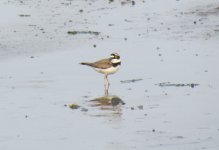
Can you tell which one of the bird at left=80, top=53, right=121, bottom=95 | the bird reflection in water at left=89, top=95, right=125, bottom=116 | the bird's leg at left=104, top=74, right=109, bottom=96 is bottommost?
the bird reflection in water at left=89, top=95, right=125, bottom=116

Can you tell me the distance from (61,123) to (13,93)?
2.89 m

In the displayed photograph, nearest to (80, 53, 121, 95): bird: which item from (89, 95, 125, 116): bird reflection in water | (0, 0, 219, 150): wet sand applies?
(0, 0, 219, 150): wet sand

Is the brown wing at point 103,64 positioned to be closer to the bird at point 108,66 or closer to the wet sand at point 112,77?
the bird at point 108,66

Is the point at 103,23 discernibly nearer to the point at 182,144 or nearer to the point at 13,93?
the point at 13,93

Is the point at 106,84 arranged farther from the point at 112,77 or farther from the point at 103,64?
the point at 112,77

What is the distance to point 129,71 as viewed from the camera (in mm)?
19344

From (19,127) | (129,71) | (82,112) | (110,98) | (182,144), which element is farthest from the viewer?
(129,71)

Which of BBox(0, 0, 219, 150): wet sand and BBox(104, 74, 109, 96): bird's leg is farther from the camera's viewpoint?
BBox(104, 74, 109, 96): bird's leg

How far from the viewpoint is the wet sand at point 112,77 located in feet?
44.9

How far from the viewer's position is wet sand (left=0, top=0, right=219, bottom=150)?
13680 mm

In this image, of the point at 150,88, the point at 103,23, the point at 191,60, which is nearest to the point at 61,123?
the point at 150,88

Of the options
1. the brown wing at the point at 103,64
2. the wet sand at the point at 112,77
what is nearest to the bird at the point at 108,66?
the brown wing at the point at 103,64

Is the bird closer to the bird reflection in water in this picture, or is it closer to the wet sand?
the wet sand

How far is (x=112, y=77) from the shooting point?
19000mm
